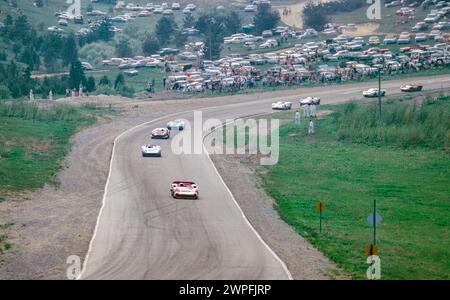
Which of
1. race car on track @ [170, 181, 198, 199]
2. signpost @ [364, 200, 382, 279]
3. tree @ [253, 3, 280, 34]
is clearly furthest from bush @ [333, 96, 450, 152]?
tree @ [253, 3, 280, 34]

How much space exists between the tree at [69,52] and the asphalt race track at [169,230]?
66.0 meters

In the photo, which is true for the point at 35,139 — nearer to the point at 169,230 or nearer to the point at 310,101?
the point at 310,101

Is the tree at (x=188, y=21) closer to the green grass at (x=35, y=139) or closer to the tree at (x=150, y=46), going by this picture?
the tree at (x=150, y=46)

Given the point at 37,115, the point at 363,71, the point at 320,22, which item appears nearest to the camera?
the point at 37,115

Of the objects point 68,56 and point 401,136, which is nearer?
point 401,136

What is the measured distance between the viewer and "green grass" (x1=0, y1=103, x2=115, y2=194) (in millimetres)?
59406

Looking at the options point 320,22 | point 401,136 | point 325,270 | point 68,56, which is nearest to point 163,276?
point 325,270

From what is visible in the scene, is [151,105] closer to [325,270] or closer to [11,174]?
[11,174]

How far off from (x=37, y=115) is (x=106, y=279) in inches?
2171

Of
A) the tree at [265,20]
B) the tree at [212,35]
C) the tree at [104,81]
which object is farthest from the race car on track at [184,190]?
the tree at [265,20]

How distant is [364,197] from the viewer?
181 ft

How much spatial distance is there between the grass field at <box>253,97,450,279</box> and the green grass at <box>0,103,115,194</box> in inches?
570

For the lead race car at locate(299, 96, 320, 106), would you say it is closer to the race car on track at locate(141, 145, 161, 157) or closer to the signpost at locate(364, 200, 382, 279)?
the race car on track at locate(141, 145, 161, 157)

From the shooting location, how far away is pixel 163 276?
3475cm
